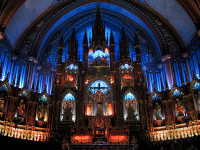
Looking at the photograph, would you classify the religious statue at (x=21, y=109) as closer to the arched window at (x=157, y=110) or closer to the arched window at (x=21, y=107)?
the arched window at (x=21, y=107)

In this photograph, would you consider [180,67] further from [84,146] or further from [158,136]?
[84,146]

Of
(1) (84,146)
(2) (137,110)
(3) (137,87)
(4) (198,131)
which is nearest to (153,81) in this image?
(3) (137,87)

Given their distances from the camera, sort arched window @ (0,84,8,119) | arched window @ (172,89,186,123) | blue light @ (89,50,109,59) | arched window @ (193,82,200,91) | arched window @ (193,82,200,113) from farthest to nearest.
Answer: blue light @ (89,50,109,59) < arched window @ (172,89,186,123) < arched window @ (193,82,200,91) < arched window @ (193,82,200,113) < arched window @ (0,84,8,119)

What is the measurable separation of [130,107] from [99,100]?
368 cm

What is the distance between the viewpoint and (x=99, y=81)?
94.4 ft

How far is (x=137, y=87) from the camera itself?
90.8 ft

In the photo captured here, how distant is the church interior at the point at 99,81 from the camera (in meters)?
23.8

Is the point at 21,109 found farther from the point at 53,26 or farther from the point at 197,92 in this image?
the point at 197,92

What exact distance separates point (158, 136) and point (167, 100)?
4073mm

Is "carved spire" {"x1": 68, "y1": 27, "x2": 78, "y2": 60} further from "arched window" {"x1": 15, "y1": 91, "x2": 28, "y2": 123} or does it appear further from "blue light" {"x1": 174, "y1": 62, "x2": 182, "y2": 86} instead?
"blue light" {"x1": 174, "y1": 62, "x2": 182, "y2": 86}

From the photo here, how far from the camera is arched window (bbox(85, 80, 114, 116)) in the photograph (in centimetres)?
2695

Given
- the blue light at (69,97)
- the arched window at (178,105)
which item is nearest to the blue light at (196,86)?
the arched window at (178,105)

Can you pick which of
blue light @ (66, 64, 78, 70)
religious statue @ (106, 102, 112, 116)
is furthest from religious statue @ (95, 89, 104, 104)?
blue light @ (66, 64, 78, 70)

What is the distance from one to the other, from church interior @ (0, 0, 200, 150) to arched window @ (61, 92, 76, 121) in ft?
0.37
